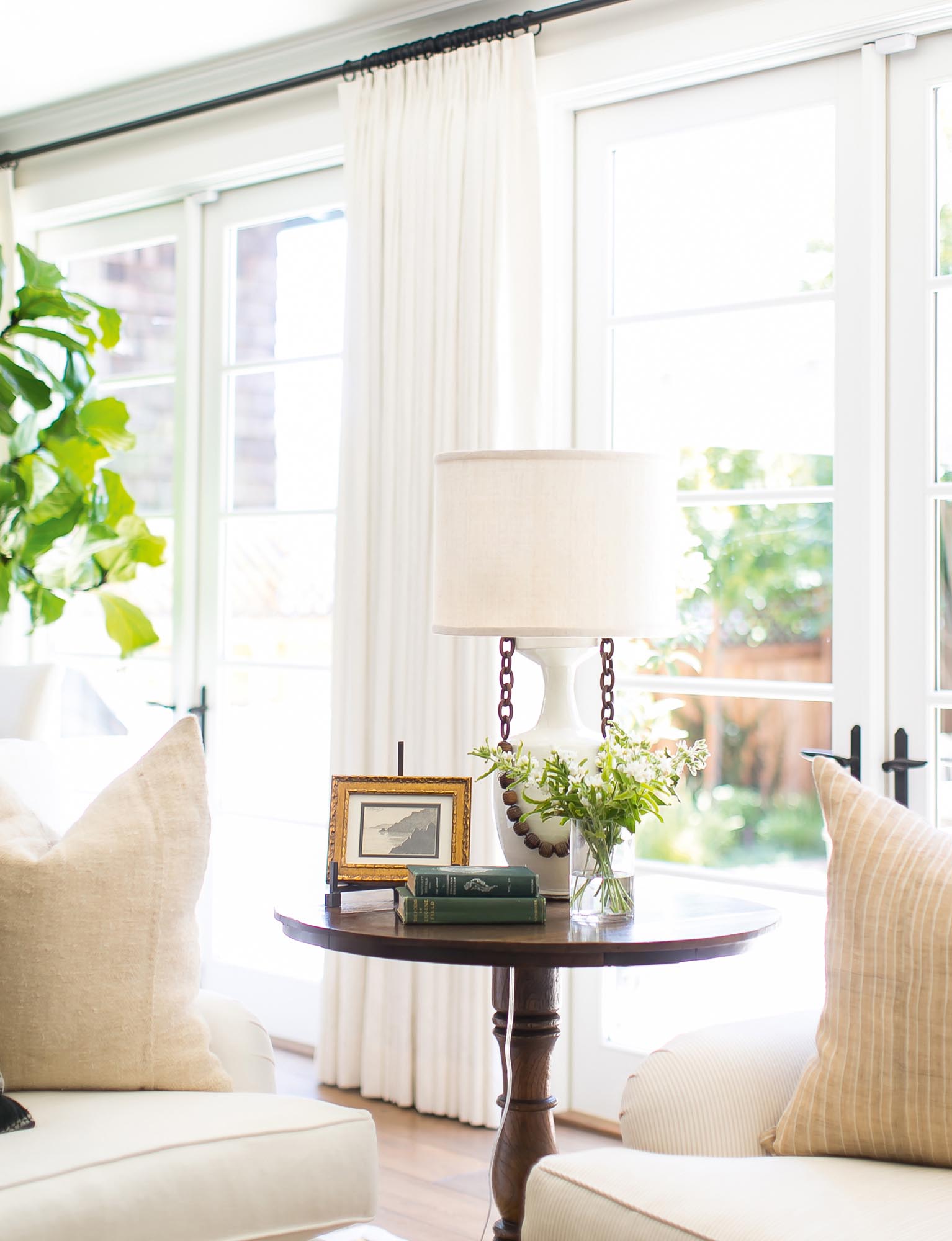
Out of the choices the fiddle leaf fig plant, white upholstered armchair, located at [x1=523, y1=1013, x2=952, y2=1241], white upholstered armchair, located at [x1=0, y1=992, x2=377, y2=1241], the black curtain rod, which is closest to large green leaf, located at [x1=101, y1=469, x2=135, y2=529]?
the fiddle leaf fig plant

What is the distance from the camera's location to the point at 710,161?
113 inches

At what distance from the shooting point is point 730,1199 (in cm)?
146

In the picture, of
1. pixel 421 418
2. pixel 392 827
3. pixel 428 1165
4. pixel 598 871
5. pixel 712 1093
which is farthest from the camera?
pixel 421 418

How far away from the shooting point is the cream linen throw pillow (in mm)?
1740

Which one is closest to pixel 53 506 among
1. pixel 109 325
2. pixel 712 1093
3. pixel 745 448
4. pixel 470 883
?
pixel 109 325

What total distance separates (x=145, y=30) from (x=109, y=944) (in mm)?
2495

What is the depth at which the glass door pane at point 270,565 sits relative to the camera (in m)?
3.50

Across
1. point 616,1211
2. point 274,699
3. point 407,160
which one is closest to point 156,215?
point 407,160

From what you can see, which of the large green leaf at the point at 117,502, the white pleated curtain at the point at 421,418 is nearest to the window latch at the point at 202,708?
the large green leaf at the point at 117,502

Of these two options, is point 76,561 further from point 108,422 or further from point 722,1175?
point 722,1175

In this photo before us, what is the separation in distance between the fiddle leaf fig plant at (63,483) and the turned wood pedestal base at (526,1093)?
215 centimetres

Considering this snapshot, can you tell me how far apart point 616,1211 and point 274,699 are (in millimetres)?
2264

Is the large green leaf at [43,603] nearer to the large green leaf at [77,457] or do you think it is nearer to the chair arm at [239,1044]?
the large green leaf at [77,457]

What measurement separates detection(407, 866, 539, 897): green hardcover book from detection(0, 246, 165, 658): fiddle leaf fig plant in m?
2.09
